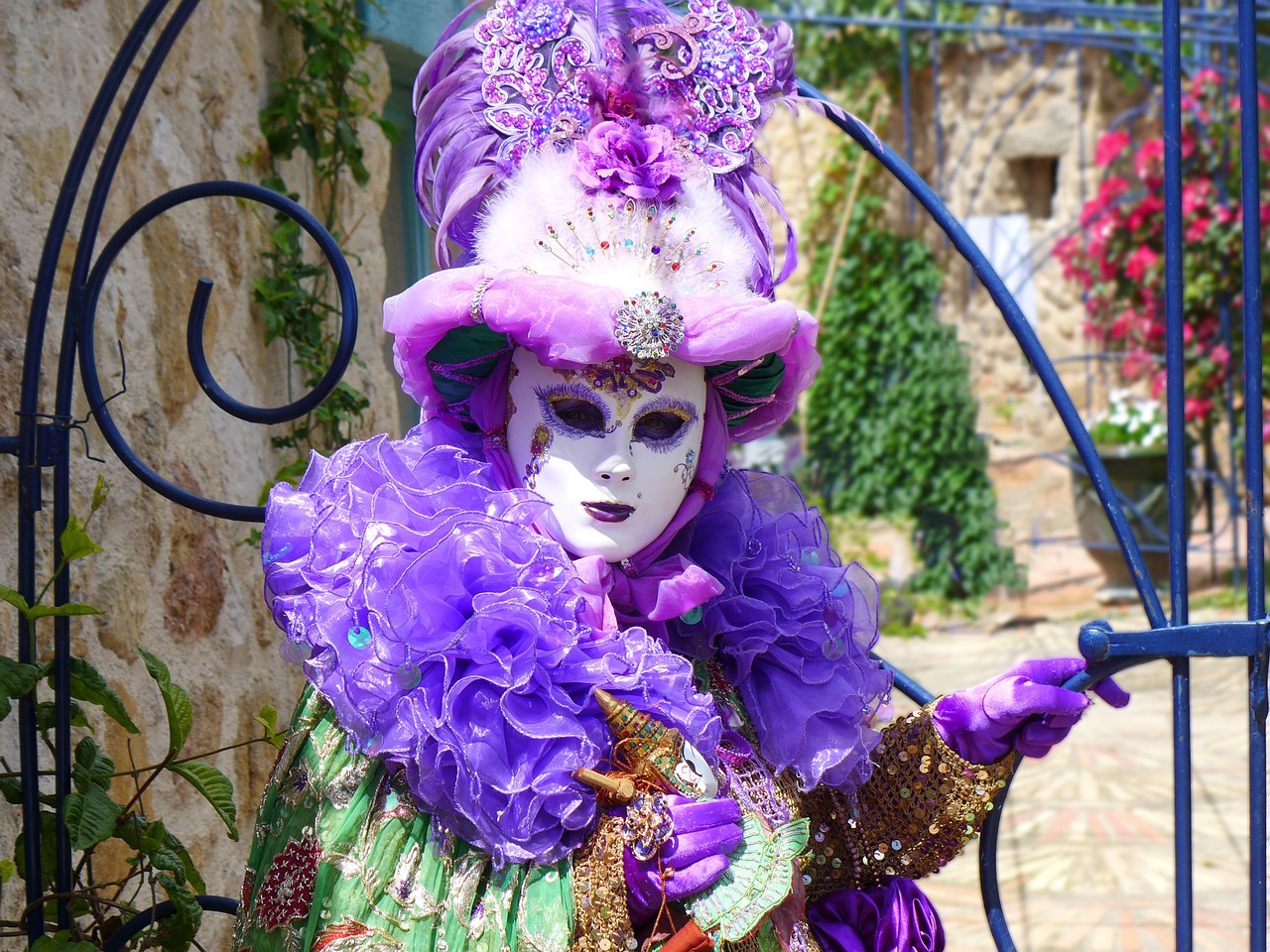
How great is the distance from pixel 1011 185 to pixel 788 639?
284 inches

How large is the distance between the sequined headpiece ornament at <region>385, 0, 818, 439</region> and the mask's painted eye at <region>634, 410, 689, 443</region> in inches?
3.0

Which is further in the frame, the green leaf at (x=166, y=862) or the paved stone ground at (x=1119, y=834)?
the paved stone ground at (x=1119, y=834)

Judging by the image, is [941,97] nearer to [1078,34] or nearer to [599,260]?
[1078,34]

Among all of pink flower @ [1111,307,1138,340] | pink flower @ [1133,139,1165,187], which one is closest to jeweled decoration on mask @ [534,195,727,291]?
pink flower @ [1133,139,1165,187]

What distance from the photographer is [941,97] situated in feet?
27.5

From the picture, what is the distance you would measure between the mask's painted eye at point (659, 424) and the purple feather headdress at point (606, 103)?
7.4 inches

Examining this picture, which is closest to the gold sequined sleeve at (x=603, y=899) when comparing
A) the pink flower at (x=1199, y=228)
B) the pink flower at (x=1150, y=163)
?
the pink flower at (x=1199, y=228)

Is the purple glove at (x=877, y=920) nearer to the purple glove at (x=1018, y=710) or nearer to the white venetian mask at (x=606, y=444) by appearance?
the purple glove at (x=1018, y=710)

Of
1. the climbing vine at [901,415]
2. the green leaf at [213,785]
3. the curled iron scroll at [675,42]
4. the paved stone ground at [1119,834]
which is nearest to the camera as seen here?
the curled iron scroll at [675,42]

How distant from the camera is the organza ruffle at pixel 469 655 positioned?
1.39 meters

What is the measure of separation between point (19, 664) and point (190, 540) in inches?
20.8

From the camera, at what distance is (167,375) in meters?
2.04

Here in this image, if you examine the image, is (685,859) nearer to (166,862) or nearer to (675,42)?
(166,862)

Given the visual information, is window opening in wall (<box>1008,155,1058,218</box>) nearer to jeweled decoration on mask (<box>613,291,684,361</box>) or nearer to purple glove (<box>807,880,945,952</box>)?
purple glove (<box>807,880,945,952</box>)
